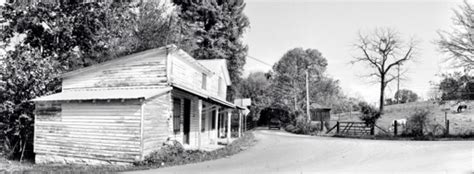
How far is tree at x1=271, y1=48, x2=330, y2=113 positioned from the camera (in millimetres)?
41844

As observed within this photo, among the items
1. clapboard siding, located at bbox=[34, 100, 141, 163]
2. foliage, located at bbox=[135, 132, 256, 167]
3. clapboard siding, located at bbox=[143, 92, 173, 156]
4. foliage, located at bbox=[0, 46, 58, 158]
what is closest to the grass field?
foliage, located at bbox=[135, 132, 256, 167]

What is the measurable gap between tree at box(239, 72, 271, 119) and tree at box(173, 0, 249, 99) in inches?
246

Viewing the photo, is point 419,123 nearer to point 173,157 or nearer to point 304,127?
point 304,127

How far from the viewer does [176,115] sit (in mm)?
15930

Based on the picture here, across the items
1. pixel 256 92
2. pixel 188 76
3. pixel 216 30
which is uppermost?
pixel 216 30

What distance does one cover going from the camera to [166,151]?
12797 mm

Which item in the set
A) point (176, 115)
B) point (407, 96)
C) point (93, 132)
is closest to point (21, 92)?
point (93, 132)

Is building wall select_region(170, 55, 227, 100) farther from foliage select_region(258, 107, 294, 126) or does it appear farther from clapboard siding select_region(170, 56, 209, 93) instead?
foliage select_region(258, 107, 294, 126)

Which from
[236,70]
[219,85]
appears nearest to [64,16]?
[219,85]

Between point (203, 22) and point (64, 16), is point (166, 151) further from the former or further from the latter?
point (203, 22)

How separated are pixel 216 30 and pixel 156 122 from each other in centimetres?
2211

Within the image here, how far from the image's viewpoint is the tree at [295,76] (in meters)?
41.8

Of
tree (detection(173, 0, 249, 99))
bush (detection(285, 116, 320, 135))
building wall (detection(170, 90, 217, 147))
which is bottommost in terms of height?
bush (detection(285, 116, 320, 135))

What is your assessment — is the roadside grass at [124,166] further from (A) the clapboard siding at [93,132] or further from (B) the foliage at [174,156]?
(A) the clapboard siding at [93,132]
